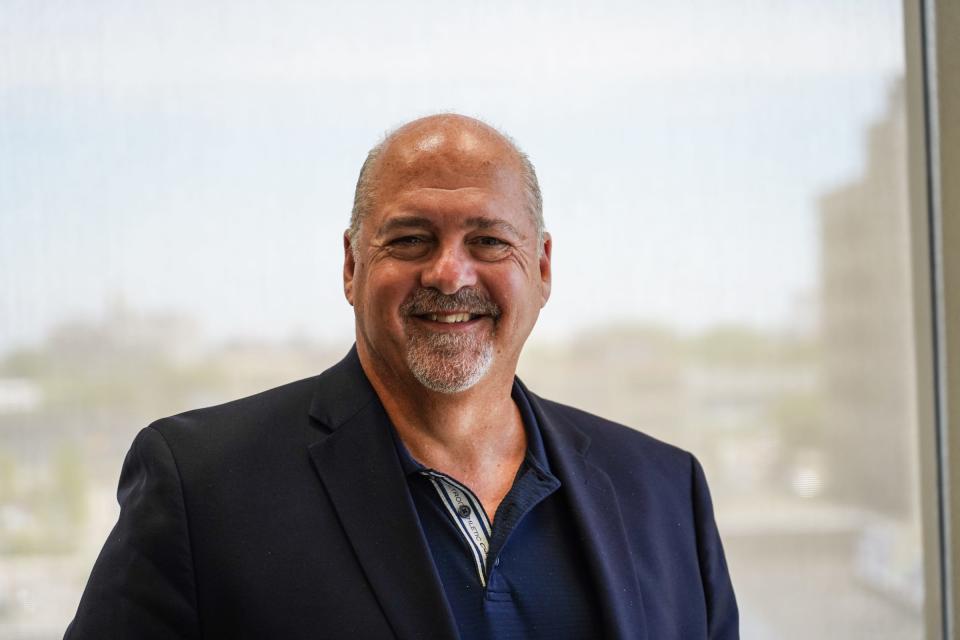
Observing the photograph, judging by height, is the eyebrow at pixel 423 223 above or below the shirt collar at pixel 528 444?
above

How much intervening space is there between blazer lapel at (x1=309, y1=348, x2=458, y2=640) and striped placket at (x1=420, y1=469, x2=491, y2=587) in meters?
0.08

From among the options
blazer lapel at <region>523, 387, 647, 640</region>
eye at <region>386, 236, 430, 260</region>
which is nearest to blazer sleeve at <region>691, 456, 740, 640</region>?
blazer lapel at <region>523, 387, 647, 640</region>

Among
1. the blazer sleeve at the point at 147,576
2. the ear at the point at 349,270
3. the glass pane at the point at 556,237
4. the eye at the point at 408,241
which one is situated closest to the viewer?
the blazer sleeve at the point at 147,576

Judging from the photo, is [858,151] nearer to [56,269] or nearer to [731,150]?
[731,150]

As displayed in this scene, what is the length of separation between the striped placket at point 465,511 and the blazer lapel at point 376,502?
0.08 m

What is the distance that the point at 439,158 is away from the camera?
147 centimetres

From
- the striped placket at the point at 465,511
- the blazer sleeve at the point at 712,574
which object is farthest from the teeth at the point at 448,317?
the blazer sleeve at the point at 712,574

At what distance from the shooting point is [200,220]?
2.11 meters

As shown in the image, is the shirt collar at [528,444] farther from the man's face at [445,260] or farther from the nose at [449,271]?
the nose at [449,271]

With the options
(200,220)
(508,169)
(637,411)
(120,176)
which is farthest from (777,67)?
(120,176)

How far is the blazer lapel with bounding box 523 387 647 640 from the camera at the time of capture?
4.66 ft

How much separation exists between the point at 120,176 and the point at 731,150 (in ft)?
4.48

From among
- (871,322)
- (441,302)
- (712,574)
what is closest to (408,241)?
(441,302)

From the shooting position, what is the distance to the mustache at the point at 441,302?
1.43 metres
